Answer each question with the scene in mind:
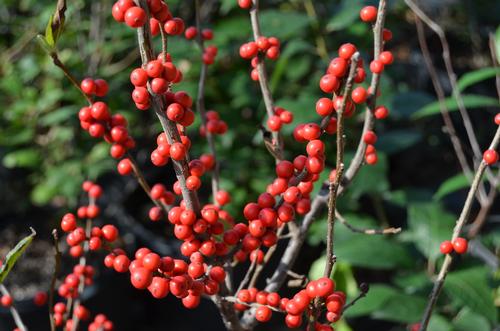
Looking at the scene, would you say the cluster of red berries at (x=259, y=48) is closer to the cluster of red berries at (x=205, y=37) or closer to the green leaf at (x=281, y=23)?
the cluster of red berries at (x=205, y=37)

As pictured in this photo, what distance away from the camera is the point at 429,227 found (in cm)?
121

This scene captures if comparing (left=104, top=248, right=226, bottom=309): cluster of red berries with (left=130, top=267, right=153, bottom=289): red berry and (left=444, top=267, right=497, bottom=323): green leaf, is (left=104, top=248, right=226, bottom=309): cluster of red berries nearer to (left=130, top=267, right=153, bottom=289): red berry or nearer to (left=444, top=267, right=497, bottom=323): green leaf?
(left=130, top=267, right=153, bottom=289): red berry

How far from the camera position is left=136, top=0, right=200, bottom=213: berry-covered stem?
0.47m

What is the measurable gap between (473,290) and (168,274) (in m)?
0.65

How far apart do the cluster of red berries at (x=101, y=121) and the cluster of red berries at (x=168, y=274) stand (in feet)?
0.39

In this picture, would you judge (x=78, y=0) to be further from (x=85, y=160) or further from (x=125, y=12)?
(x=125, y=12)

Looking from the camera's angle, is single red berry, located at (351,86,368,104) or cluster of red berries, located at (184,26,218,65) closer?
single red berry, located at (351,86,368,104)

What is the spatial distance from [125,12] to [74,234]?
0.82ft

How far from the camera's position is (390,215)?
1.55 m

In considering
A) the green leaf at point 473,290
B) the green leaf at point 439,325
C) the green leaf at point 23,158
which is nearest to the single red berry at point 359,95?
the green leaf at point 473,290

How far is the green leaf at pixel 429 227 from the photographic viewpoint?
1.18 m

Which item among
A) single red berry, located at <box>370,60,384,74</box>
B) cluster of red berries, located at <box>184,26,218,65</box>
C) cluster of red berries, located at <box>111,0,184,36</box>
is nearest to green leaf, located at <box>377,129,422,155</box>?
cluster of red berries, located at <box>184,26,218,65</box>

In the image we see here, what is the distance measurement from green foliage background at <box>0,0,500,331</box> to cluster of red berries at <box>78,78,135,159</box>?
590 mm

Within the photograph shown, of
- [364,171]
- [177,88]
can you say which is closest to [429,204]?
[364,171]
